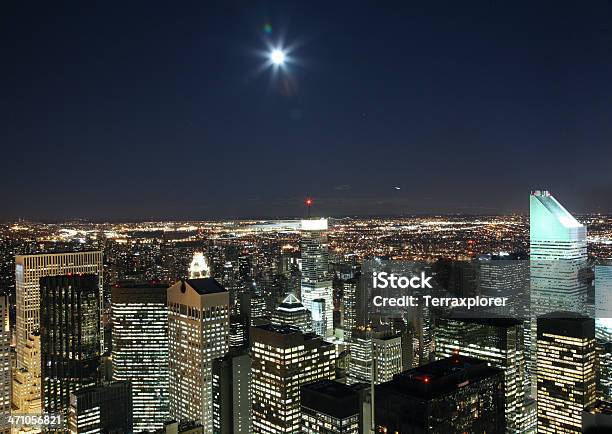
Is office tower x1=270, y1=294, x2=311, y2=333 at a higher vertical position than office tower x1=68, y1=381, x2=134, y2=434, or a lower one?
higher

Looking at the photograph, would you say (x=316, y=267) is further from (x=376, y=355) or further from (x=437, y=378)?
(x=437, y=378)

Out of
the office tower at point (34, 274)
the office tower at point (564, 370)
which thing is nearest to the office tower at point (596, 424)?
the office tower at point (564, 370)

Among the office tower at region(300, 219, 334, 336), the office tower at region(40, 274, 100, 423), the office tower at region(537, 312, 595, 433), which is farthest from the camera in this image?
the office tower at region(40, 274, 100, 423)

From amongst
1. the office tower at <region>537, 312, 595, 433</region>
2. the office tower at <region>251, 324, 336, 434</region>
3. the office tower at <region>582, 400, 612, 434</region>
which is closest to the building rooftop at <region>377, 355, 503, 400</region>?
the office tower at <region>537, 312, 595, 433</region>

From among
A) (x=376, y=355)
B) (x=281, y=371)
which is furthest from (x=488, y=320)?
(x=281, y=371)

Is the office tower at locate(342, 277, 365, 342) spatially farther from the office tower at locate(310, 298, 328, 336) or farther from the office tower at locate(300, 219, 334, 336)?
the office tower at locate(310, 298, 328, 336)
